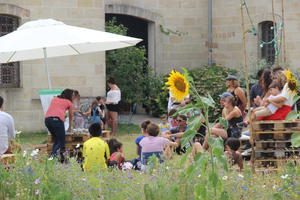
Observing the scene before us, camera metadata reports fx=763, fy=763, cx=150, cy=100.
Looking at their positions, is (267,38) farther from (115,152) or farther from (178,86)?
(178,86)

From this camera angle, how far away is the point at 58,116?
12125mm

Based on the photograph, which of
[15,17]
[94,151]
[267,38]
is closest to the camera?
[94,151]

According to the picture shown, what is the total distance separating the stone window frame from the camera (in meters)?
16.5

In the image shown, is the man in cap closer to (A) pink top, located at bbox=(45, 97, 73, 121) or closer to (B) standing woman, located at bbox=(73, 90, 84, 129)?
(A) pink top, located at bbox=(45, 97, 73, 121)

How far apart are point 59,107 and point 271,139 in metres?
3.86

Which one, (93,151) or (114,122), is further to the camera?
(114,122)

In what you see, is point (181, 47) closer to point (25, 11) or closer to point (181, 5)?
point (181, 5)

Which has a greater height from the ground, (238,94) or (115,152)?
(238,94)

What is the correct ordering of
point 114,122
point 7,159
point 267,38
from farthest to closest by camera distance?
point 267,38
point 114,122
point 7,159

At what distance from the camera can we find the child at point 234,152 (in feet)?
32.4

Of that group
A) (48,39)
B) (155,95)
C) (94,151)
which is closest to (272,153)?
(94,151)

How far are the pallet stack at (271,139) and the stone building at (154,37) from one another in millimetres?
7838

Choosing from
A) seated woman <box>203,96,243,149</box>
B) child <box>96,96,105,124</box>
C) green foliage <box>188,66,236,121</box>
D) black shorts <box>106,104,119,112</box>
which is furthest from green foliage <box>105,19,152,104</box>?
seated woman <box>203,96,243,149</box>

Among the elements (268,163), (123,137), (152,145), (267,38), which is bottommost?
(123,137)
